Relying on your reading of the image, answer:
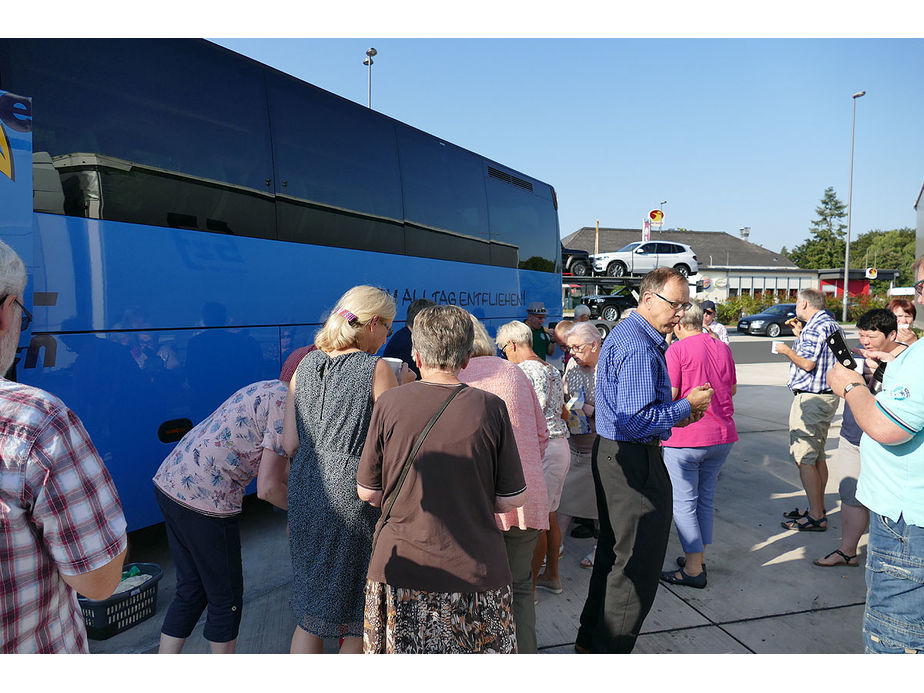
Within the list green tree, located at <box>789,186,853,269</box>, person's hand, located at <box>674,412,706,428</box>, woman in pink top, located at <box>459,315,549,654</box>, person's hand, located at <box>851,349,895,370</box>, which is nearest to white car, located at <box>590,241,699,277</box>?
person's hand, located at <box>851,349,895,370</box>

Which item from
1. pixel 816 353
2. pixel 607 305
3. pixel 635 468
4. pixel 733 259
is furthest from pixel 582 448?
pixel 733 259

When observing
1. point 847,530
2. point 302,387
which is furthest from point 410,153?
point 847,530

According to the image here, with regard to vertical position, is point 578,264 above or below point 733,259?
below

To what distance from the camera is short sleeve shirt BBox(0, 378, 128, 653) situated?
123cm

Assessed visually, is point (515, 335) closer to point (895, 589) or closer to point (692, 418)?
point (692, 418)

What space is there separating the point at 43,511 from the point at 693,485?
368cm

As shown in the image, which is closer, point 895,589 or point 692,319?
point 895,589

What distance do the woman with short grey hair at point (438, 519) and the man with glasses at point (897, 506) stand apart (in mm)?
1415

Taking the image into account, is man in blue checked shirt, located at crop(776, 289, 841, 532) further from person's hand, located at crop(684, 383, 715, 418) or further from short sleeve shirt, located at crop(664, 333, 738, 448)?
person's hand, located at crop(684, 383, 715, 418)

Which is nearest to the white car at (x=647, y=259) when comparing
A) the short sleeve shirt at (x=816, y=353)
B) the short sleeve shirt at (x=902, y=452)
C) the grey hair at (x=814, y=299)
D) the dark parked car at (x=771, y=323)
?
the dark parked car at (x=771, y=323)

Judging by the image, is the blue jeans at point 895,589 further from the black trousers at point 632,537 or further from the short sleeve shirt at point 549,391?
the short sleeve shirt at point 549,391

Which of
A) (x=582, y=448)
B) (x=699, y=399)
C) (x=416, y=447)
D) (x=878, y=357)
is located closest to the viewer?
(x=416, y=447)

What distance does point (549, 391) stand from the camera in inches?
142

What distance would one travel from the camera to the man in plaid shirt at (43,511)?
48.7 inches
